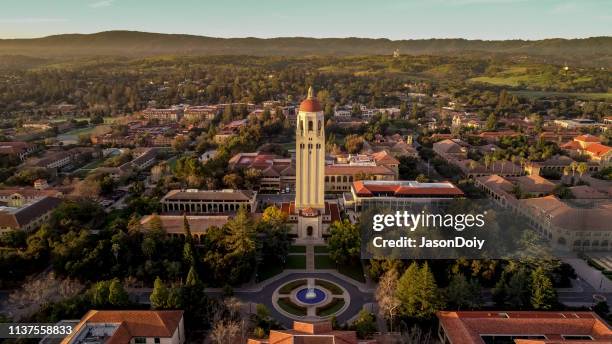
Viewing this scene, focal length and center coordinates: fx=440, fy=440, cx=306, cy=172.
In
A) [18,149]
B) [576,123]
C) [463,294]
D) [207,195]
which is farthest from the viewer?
[576,123]

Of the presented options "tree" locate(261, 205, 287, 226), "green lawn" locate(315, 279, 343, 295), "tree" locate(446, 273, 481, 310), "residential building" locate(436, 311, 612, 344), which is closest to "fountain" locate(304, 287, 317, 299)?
"green lawn" locate(315, 279, 343, 295)

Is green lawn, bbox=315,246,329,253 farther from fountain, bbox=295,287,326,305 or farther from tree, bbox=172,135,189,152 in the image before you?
tree, bbox=172,135,189,152

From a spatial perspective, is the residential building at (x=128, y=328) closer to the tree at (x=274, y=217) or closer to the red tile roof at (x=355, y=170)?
the tree at (x=274, y=217)

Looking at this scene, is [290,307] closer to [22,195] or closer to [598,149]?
[22,195]

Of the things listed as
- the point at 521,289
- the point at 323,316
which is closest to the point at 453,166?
the point at 521,289

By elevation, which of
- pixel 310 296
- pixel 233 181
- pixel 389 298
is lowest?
pixel 310 296

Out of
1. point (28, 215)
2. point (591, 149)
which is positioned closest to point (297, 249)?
point (28, 215)

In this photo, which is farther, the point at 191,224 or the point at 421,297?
the point at 191,224
